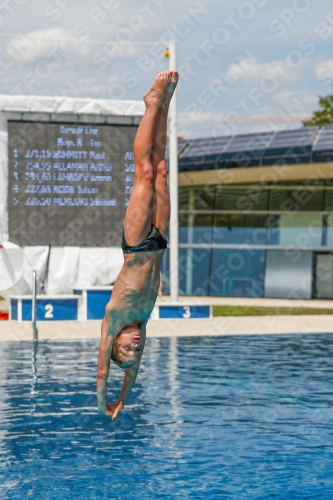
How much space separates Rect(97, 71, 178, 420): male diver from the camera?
23.1 feet

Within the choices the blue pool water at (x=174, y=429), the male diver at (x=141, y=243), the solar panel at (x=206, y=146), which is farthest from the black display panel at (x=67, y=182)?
the male diver at (x=141, y=243)

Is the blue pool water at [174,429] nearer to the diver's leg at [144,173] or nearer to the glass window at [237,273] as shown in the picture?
the diver's leg at [144,173]

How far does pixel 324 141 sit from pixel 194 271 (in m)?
8.66

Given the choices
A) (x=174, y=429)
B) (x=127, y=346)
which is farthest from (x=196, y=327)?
(x=127, y=346)

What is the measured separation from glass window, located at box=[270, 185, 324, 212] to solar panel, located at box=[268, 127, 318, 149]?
2.60 meters

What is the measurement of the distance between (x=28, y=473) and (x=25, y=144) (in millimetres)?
17024

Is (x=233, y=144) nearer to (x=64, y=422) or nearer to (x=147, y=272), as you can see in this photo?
(x=64, y=422)

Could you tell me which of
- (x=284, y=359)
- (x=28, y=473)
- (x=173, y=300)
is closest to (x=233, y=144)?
(x=173, y=300)

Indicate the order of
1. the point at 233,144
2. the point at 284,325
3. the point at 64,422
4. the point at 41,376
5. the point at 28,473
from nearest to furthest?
the point at 28,473
the point at 64,422
the point at 41,376
the point at 284,325
the point at 233,144

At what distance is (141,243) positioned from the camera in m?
7.08

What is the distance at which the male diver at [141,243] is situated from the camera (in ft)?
23.1

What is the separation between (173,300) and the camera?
85.2 ft

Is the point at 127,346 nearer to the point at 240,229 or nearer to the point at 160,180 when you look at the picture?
the point at 160,180

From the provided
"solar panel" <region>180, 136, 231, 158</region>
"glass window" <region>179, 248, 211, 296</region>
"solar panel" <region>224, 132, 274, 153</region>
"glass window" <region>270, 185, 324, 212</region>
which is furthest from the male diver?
"glass window" <region>179, 248, 211, 296</region>
